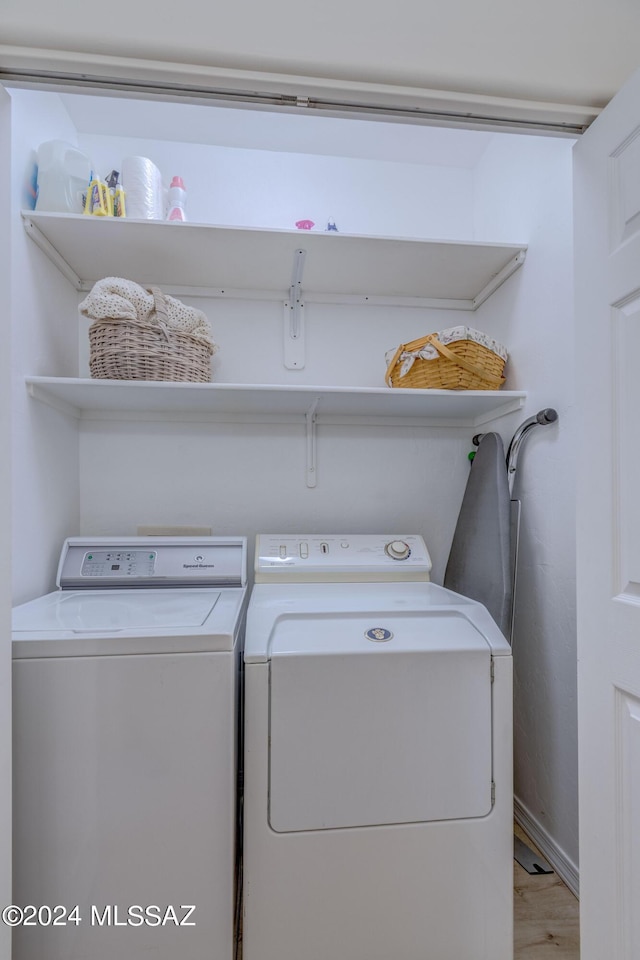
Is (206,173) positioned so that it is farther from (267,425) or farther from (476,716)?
(476,716)

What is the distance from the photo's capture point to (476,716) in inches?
46.9

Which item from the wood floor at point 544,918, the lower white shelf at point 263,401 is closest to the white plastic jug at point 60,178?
the lower white shelf at point 263,401

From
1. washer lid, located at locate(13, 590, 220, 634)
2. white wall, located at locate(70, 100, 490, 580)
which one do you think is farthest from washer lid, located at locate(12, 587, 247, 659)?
white wall, located at locate(70, 100, 490, 580)

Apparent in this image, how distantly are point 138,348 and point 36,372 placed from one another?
36cm

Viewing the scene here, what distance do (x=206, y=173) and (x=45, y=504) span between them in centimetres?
152

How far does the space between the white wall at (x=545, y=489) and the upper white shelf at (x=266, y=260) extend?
0.55 ft

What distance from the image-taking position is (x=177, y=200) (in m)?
1.80

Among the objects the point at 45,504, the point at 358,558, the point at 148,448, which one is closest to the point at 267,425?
the point at 148,448

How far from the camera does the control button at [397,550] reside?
1791mm

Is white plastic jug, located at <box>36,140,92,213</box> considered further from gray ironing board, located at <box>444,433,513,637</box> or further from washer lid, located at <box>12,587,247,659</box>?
gray ironing board, located at <box>444,433,513,637</box>

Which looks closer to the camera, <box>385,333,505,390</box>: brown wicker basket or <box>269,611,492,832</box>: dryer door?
<box>269,611,492,832</box>: dryer door

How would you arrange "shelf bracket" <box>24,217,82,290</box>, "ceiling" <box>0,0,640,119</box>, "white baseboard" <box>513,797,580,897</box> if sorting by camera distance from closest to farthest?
1. "ceiling" <box>0,0,640,119</box>
2. "white baseboard" <box>513,797,580,897</box>
3. "shelf bracket" <box>24,217,82,290</box>

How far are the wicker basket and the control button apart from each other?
38.9 inches

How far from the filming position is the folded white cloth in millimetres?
1501
